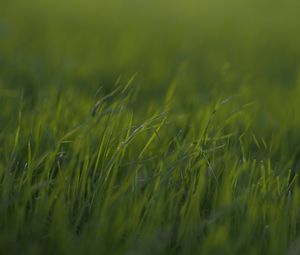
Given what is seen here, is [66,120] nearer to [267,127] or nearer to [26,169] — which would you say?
[26,169]

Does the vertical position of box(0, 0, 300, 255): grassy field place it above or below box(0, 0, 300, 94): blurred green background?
above

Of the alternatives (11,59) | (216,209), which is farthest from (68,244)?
(11,59)

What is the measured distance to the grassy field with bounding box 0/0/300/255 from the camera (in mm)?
1860

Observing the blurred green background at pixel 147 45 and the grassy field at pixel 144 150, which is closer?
the grassy field at pixel 144 150

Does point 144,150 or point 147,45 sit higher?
point 144,150

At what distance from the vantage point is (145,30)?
499cm

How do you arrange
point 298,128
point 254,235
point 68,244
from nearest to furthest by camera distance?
1. point 68,244
2. point 254,235
3. point 298,128

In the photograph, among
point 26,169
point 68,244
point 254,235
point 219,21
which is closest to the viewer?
point 68,244

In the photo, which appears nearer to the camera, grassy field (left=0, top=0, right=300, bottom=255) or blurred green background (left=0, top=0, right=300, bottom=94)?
grassy field (left=0, top=0, right=300, bottom=255)

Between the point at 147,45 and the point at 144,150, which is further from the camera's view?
the point at 147,45

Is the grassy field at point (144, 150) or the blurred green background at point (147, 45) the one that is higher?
the grassy field at point (144, 150)

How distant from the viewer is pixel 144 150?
7.43 feet

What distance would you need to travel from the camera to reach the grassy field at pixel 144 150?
6.10 ft

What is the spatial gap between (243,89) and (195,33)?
213 centimetres
